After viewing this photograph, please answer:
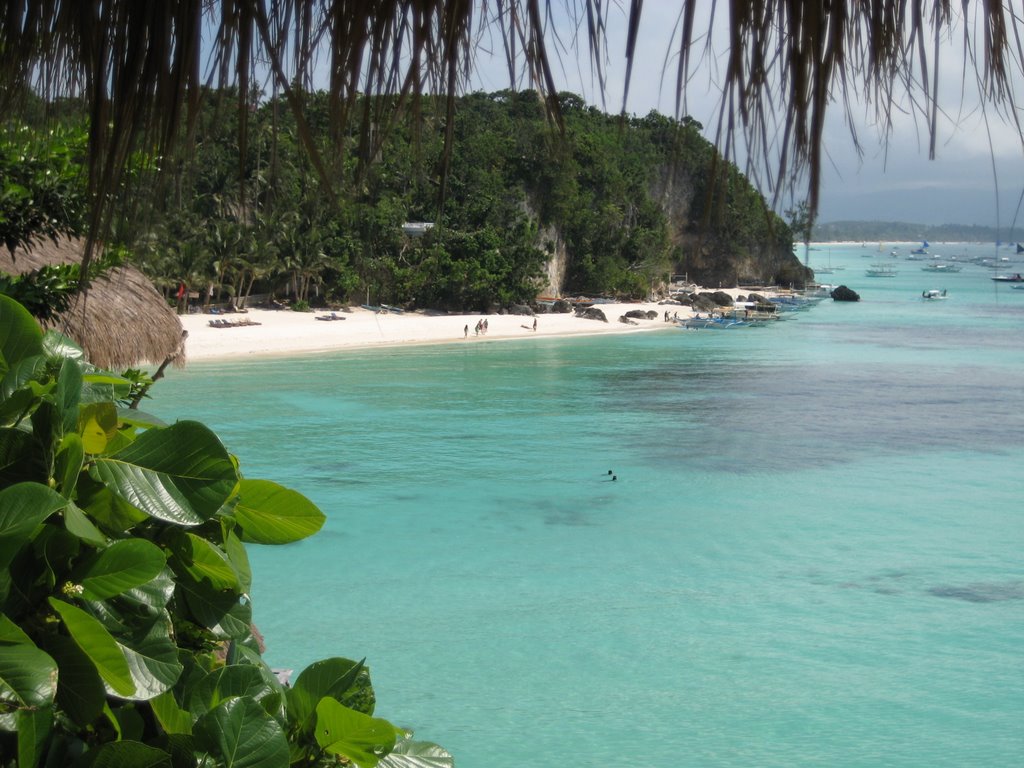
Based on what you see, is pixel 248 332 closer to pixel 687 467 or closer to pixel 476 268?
pixel 476 268

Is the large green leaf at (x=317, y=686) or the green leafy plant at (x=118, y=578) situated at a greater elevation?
the green leafy plant at (x=118, y=578)

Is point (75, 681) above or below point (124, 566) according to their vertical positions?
below

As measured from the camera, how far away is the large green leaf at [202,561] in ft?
3.72

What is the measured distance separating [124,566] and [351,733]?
387 millimetres

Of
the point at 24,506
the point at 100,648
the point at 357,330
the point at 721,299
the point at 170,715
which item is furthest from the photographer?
the point at 721,299

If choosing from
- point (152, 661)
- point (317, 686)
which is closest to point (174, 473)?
point (152, 661)

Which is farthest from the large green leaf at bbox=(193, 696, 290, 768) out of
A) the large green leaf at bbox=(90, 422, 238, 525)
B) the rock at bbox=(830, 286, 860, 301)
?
the rock at bbox=(830, 286, 860, 301)

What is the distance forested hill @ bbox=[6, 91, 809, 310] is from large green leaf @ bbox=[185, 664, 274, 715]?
47 centimetres

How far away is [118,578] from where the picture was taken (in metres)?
1.01

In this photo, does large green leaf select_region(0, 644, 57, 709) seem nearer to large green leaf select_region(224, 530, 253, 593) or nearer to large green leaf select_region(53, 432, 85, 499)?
large green leaf select_region(53, 432, 85, 499)

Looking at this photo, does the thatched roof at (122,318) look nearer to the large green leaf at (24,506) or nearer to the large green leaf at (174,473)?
the large green leaf at (174,473)

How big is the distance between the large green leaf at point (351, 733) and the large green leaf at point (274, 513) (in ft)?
0.70

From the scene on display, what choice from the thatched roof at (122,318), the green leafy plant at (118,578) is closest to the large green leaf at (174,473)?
the green leafy plant at (118,578)

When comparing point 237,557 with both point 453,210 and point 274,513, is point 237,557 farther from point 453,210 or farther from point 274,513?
point 453,210
